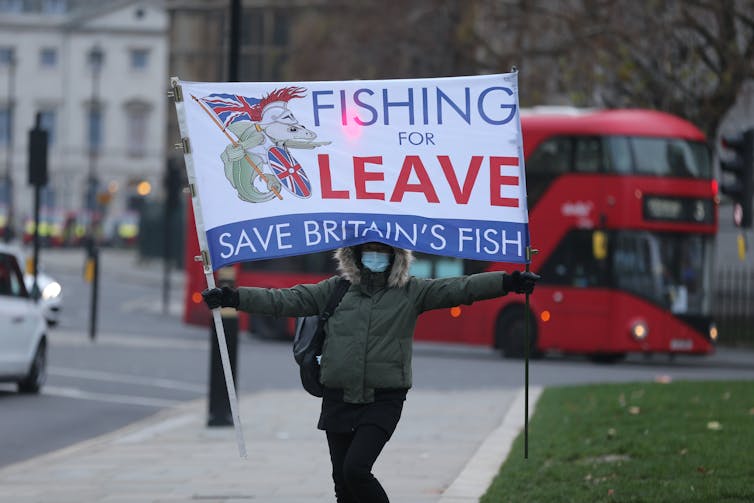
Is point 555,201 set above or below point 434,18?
below

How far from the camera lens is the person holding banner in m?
7.56

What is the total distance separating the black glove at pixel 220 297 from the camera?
7.67m

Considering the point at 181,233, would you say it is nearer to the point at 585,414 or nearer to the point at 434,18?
the point at 434,18

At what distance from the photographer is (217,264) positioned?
8.27 metres

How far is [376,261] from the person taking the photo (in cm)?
777

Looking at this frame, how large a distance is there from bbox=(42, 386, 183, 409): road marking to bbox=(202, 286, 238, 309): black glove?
11151 millimetres

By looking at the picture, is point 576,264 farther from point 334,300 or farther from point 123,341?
point 334,300

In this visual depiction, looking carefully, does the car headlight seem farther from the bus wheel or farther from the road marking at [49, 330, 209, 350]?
the bus wheel

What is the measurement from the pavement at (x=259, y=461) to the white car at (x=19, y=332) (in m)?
2.02

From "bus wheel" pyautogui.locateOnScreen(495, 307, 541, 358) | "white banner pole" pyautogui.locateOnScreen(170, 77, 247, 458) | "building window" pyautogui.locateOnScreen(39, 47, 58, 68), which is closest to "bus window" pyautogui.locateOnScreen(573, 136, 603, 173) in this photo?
"bus wheel" pyautogui.locateOnScreen(495, 307, 541, 358)

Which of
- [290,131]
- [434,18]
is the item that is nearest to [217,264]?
[290,131]

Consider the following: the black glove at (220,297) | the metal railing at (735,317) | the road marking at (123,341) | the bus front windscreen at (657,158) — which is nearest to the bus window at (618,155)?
the bus front windscreen at (657,158)

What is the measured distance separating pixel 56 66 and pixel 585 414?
92.1m

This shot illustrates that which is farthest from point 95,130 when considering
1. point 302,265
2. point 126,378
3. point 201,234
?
point 201,234
